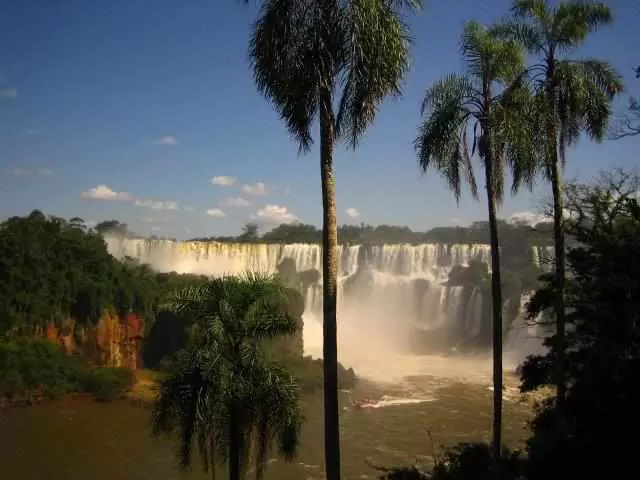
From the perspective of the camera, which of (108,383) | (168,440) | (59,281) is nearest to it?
(168,440)

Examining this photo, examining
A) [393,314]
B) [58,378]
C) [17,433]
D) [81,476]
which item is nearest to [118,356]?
[58,378]

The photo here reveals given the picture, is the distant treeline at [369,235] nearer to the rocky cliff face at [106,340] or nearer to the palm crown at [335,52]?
the rocky cliff face at [106,340]

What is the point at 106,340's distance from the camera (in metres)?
32.3

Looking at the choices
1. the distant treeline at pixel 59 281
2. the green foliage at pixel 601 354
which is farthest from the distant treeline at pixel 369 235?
the green foliage at pixel 601 354

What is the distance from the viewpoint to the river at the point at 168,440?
18.8 meters

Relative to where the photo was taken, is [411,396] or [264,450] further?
[411,396]

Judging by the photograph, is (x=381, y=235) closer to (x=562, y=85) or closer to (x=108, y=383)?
(x=108, y=383)

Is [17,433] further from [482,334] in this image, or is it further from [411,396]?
[482,334]

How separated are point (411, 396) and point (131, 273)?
1827 centimetres

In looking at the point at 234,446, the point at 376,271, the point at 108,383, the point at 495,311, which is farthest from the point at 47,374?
the point at 376,271

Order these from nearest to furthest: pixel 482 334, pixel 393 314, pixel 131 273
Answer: pixel 131 273 < pixel 482 334 < pixel 393 314

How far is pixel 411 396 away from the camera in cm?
2978

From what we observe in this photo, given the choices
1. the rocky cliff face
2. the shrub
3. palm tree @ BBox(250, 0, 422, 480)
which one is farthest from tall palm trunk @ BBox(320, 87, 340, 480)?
the rocky cliff face

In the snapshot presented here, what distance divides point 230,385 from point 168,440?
16155 millimetres
